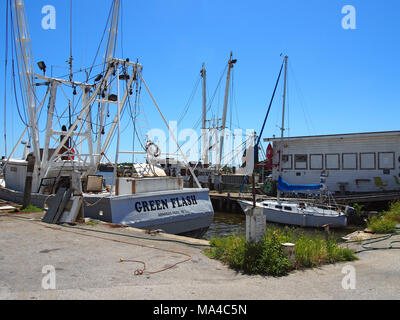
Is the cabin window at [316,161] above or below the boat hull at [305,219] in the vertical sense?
above

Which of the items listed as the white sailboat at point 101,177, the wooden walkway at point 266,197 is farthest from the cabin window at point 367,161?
the white sailboat at point 101,177

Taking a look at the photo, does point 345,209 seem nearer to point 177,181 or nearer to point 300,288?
point 177,181

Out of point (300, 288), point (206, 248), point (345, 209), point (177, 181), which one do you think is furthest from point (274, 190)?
point (300, 288)

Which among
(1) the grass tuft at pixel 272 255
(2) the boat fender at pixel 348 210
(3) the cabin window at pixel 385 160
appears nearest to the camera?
(1) the grass tuft at pixel 272 255

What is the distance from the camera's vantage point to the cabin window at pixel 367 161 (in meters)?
25.7

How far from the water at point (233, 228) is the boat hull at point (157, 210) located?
2886 millimetres

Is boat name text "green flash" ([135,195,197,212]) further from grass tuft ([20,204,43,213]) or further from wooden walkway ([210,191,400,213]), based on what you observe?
wooden walkway ([210,191,400,213])

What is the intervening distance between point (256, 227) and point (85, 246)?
4408mm

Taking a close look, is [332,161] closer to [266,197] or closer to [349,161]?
[349,161]

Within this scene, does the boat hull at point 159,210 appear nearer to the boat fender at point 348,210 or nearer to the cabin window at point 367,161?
the boat fender at point 348,210

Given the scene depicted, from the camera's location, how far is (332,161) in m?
27.3

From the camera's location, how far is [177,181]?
14.2 metres
